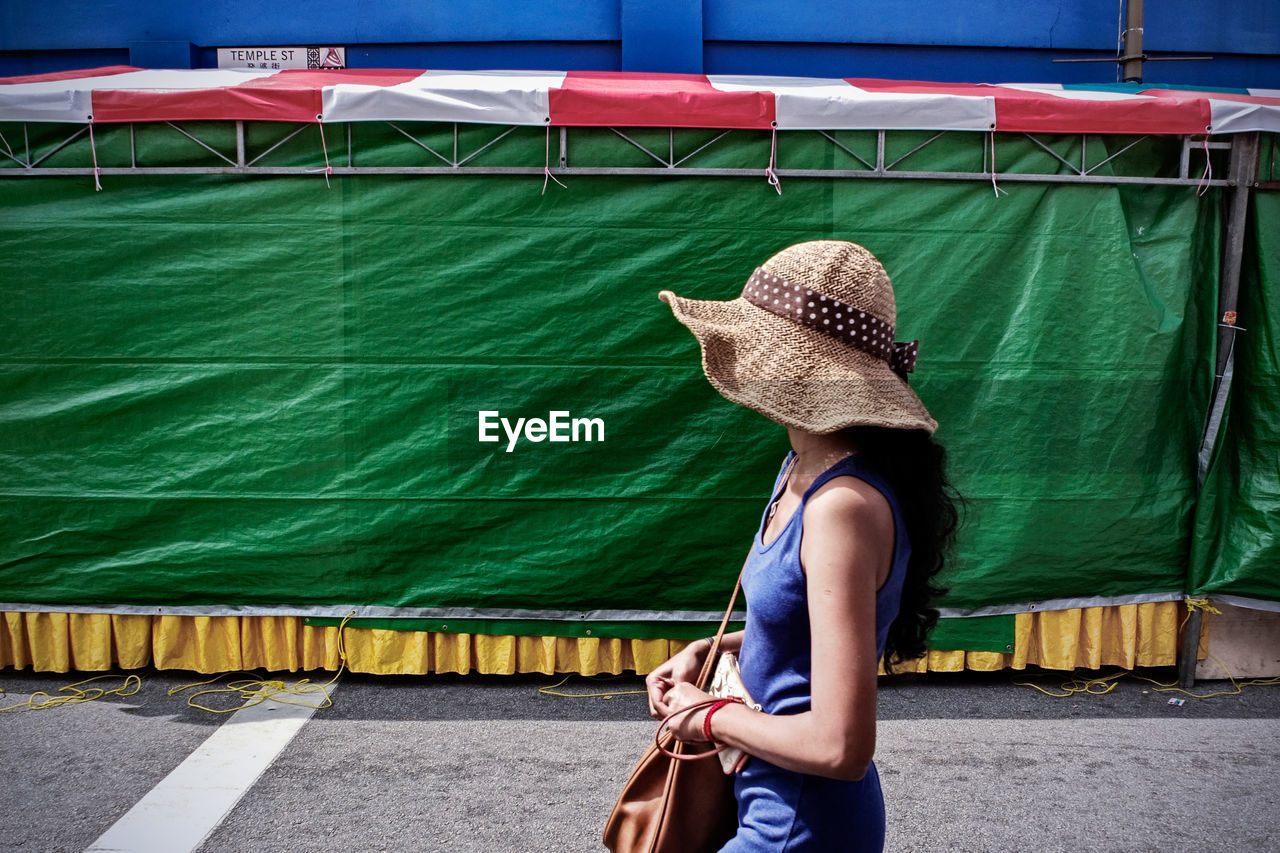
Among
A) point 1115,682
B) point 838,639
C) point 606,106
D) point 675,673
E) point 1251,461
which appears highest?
point 606,106

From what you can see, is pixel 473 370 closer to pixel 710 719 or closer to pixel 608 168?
pixel 608 168

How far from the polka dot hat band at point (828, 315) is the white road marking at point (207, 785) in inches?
108

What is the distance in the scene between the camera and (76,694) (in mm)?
4082

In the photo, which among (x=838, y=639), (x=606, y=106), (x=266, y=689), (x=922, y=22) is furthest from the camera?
(x=922, y=22)

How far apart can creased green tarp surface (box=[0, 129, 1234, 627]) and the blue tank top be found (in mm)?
2786

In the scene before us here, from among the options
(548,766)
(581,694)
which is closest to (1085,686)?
(581,694)

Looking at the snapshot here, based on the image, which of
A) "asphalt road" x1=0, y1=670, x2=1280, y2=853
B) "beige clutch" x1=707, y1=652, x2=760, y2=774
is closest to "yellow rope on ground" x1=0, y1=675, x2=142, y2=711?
"asphalt road" x1=0, y1=670, x2=1280, y2=853

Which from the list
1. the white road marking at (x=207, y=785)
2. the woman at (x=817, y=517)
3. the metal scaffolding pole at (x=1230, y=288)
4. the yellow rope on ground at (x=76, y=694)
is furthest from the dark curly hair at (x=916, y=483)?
the yellow rope on ground at (x=76, y=694)

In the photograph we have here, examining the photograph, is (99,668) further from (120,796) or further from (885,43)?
(885,43)

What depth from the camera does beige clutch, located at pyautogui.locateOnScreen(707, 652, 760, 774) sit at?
1.41 meters

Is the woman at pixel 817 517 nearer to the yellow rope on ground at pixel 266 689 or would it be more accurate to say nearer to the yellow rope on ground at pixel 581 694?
the yellow rope on ground at pixel 581 694

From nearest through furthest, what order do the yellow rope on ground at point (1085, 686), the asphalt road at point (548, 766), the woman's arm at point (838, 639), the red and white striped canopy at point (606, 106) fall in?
the woman's arm at point (838, 639)
the asphalt road at point (548, 766)
the red and white striped canopy at point (606, 106)
the yellow rope on ground at point (1085, 686)

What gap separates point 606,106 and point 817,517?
3.13 meters

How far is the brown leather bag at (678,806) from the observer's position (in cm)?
144
